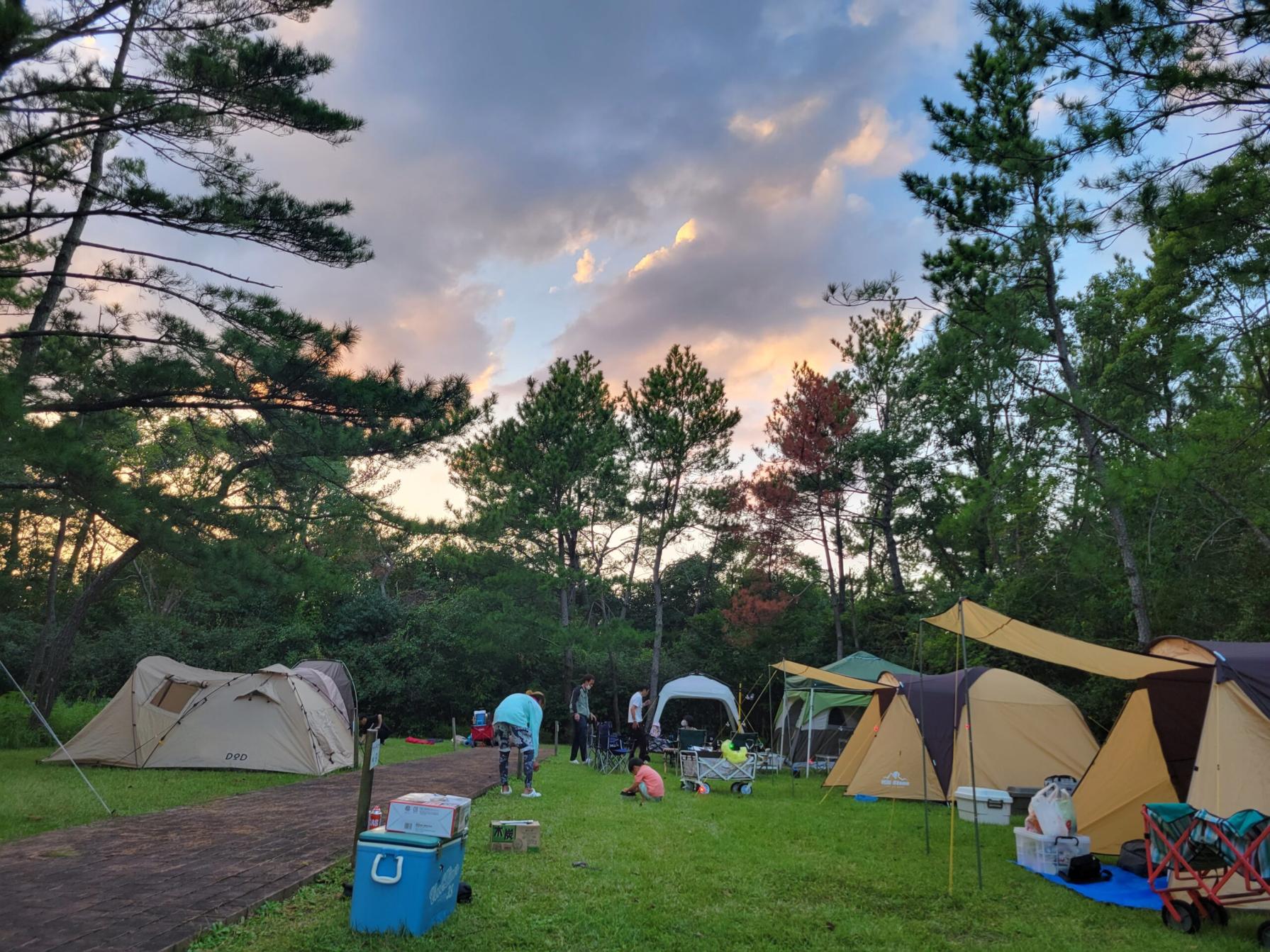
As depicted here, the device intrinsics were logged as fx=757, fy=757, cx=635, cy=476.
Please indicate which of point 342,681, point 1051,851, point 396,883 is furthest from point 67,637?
point 1051,851

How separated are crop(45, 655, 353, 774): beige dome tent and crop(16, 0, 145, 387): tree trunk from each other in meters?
5.32

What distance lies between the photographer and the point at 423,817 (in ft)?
13.2

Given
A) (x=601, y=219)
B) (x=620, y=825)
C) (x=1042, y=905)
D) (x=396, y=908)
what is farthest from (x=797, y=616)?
(x=396, y=908)

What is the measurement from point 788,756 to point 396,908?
44.2 feet

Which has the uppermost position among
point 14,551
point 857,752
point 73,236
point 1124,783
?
point 73,236

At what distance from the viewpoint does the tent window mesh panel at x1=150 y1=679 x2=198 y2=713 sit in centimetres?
1205

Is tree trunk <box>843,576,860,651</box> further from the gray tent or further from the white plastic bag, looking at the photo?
the white plastic bag

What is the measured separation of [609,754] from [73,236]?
11.1 m

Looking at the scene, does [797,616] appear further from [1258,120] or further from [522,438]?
[1258,120]

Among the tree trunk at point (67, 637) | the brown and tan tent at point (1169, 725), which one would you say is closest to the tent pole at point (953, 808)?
the brown and tan tent at point (1169, 725)

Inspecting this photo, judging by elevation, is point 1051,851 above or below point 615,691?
above

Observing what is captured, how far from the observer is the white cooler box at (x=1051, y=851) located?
5.91 m

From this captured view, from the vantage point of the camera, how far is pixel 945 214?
30.8 feet

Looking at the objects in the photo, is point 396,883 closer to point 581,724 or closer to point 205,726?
point 205,726
